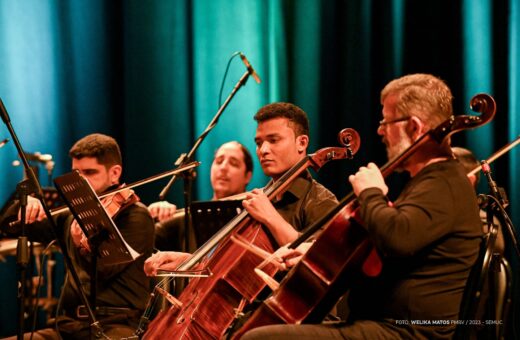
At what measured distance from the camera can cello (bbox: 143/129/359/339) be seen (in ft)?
8.18

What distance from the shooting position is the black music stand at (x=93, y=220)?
2.66 meters

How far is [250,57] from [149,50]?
74cm

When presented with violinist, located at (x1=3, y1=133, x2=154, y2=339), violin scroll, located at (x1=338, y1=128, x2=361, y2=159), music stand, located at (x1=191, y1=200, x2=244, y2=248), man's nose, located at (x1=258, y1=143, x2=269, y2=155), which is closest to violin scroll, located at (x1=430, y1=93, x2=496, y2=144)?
violin scroll, located at (x1=338, y1=128, x2=361, y2=159)

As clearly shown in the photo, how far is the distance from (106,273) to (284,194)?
3.32 feet

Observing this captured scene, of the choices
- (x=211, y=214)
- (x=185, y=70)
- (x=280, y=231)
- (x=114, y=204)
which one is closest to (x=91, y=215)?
(x=114, y=204)

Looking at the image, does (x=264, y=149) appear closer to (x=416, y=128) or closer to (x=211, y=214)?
(x=211, y=214)

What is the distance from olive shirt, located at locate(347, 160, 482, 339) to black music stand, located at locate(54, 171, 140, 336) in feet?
3.49

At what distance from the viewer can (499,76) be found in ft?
14.2

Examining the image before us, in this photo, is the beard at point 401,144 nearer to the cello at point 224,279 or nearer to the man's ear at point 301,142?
the cello at point 224,279

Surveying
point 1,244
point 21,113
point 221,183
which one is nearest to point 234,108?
point 221,183

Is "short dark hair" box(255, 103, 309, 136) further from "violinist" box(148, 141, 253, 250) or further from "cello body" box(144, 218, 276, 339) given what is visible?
"violinist" box(148, 141, 253, 250)

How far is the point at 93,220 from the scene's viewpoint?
2713mm

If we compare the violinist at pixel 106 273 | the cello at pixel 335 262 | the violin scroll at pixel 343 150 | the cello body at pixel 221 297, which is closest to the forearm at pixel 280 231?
the cello body at pixel 221 297

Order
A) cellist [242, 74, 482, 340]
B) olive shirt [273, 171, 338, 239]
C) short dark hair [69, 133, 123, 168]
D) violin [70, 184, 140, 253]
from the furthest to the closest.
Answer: short dark hair [69, 133, 123, 168], violin [70, 184, 140, 253], olive shirt [273, 171, 338, 239], cellist [242, 74, 482, 340]
